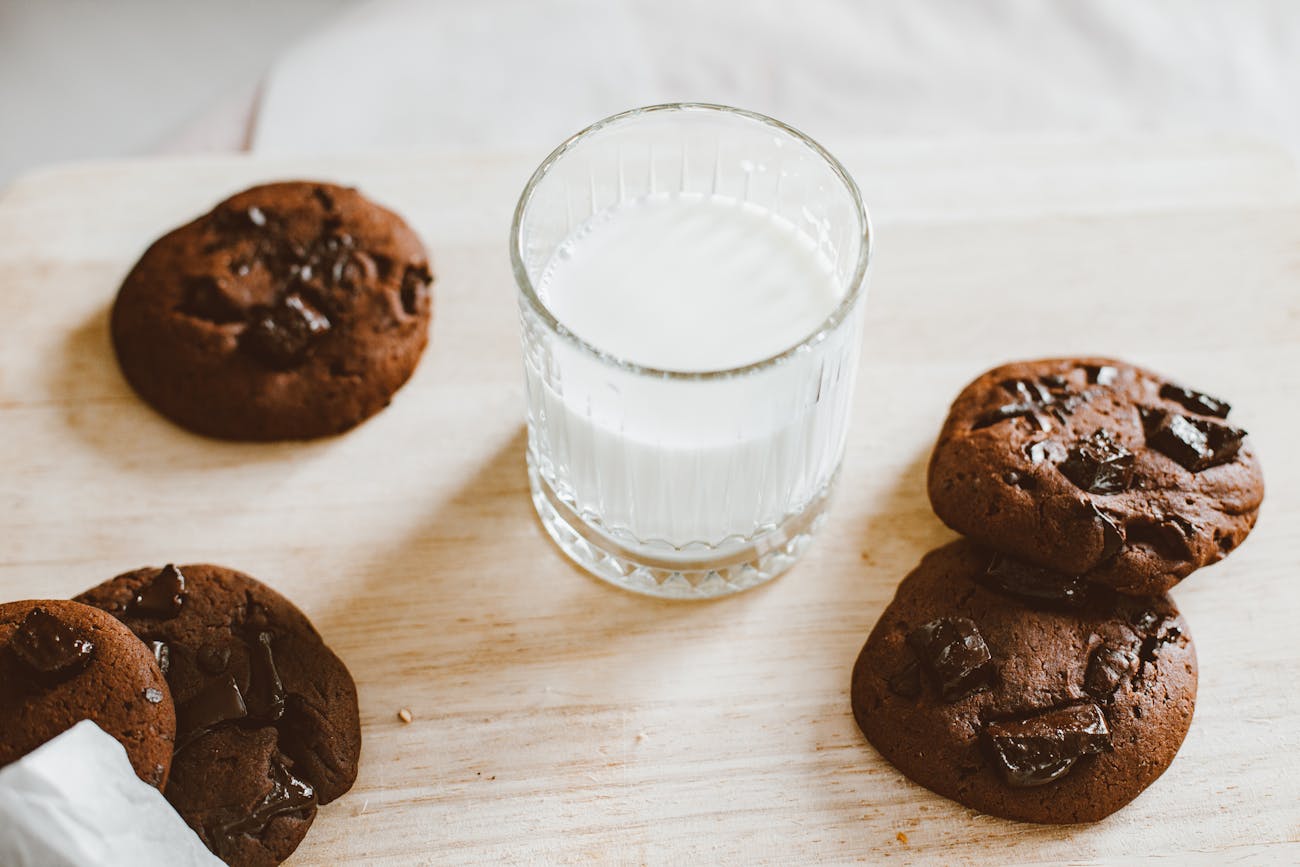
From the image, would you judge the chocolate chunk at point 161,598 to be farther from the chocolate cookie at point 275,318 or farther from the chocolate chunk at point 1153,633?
the chocolate chunk at point 1153,633

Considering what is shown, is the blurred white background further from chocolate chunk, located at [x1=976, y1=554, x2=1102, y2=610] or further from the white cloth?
chocolate chunk, located at [x1=976, y1=554, x2=1102, y2=610]

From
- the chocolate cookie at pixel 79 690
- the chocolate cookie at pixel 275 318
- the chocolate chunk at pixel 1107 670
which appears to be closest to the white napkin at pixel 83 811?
the chocolate cookie at pixel 79 690

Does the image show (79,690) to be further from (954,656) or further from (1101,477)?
(1101,477)

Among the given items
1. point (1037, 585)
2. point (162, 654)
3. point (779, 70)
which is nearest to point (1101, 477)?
point (1037, 585)

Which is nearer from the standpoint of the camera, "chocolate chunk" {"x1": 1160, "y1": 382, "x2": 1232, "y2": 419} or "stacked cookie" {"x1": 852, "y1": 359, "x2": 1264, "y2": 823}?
"stacked cookie" {"x1": 852, "y1": 359, "x2": 1264, "y2": 823}

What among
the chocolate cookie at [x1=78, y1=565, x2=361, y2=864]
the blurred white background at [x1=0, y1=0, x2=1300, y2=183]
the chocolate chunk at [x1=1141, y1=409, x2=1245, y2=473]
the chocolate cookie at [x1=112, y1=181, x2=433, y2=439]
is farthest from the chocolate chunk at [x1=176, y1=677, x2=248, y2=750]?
the blurred white background at [x1=0, y1=0, x2=1300, y2=183]

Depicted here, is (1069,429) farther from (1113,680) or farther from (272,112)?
(272,112)
